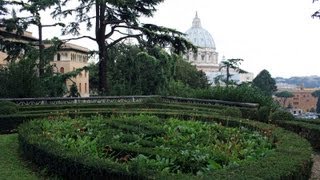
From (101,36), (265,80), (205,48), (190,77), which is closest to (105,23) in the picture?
(101,36)

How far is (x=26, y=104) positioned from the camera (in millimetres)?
21969

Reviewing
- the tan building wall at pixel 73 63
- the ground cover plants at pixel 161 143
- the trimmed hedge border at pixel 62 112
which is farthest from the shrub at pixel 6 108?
the tan building wall at pixel 73 63

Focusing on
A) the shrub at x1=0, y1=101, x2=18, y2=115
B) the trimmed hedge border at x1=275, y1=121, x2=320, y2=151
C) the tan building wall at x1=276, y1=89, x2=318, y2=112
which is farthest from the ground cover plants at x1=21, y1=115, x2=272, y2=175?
the tan building wall at x1=276, y1=89, x2=318, y2=112

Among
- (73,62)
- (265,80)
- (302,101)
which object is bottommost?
(302,101)

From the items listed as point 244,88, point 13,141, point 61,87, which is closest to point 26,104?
point 61,87

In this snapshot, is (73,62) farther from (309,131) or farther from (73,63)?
(309,131)

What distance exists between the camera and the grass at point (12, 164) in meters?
8.55

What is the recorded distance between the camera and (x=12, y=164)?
31.8 feet

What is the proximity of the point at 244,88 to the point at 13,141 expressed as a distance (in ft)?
49.0

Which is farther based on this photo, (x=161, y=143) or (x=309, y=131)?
(x=309, y=131)

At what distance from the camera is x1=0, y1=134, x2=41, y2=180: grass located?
855cm

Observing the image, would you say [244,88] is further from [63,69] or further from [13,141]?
[63,69]

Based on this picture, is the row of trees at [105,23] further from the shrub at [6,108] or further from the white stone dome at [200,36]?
the white stone dome at [200,36]

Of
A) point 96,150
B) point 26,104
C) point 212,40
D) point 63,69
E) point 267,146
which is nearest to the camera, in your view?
point 96,150
